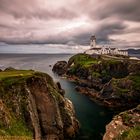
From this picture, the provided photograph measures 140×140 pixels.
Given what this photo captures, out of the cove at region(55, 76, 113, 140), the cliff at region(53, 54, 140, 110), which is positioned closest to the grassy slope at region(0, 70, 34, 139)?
the cove at region(55, 76, 113, 140)

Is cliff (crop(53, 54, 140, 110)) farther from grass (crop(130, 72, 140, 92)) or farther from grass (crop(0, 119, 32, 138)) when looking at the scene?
grass (crop(0, 119, 32, 138))

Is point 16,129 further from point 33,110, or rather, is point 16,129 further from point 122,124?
point 122,124

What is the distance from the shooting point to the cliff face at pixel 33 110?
53.1 m

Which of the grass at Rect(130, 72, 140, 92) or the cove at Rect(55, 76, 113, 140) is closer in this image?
the cove at Rect(55, 76, 113, 140)

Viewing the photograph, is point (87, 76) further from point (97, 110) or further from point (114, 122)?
point (114, 122)

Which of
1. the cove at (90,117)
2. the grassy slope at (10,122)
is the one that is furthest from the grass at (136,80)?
the grassy slope at (10,122)

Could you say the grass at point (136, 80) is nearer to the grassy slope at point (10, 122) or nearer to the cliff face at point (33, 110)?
the cliff face at point (33, 110)

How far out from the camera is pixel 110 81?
11369 centimetres

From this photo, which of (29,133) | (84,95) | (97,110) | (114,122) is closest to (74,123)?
(114,122)

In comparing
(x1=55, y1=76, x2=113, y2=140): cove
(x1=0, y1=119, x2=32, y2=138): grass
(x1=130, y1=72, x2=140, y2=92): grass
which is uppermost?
(x1=0, y1=119, x2=32, y2=138): grass

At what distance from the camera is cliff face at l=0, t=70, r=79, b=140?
53094mm

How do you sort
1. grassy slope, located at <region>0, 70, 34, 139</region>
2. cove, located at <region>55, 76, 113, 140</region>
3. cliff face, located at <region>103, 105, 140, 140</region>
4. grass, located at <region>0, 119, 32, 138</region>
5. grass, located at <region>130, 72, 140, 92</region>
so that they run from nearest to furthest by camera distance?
grass, located at <region>0, 119, 32, 138</region>
grassy slope, located at <region>0, 70, 34, 139</region>
cliff face, located at <region>103, 105, 140, 140</region>
cove, located at <region>55, 76, 113, 140</region>
grass, located at <region>130, 72, 140, 92</region>

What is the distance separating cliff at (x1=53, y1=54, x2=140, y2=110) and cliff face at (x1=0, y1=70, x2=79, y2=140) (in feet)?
132

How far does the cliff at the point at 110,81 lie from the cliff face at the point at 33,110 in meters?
40.4
